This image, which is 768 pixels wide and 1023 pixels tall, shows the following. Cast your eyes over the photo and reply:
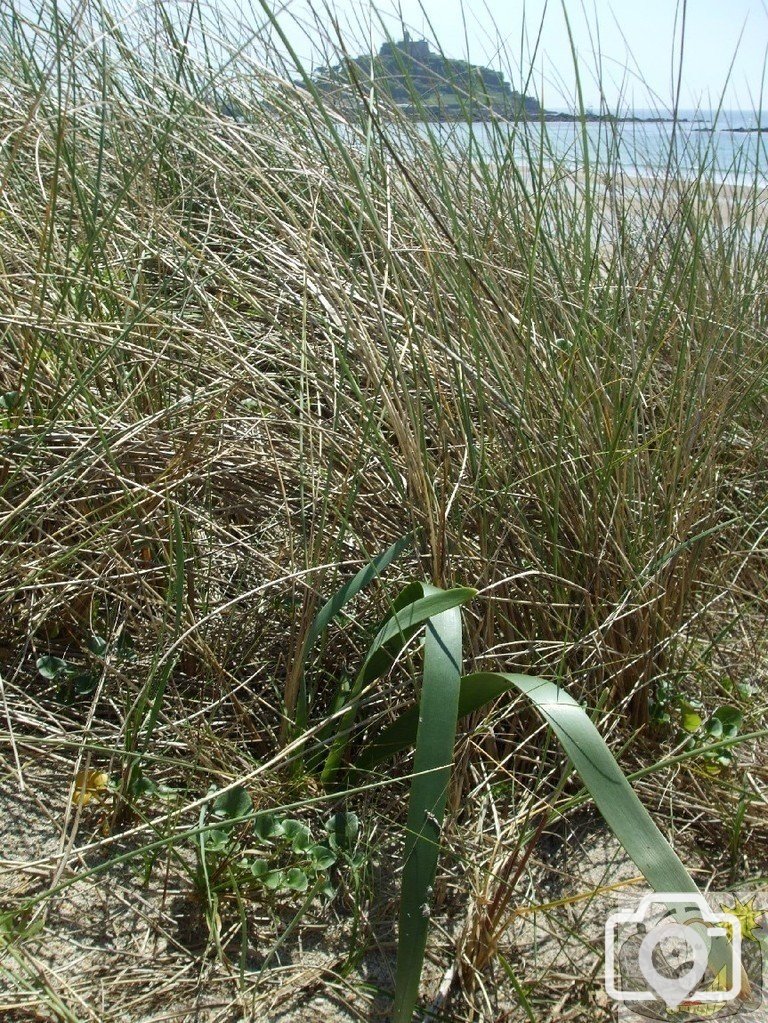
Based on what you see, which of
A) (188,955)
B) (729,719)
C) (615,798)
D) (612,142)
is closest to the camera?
(615,798)

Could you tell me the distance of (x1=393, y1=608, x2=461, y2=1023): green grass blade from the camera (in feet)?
3.18

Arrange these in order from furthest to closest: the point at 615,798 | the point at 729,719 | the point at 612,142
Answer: the point at 612,142, the point at 729,719, the point at 615,798

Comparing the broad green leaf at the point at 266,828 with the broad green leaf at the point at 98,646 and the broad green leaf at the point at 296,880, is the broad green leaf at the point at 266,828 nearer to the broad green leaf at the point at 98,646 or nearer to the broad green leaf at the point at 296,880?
the broad green leaf at the point at 296,880

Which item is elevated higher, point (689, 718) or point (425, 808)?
point (425, 808)

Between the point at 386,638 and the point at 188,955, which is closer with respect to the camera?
the point at 188,955

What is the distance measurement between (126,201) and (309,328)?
1.83 feet

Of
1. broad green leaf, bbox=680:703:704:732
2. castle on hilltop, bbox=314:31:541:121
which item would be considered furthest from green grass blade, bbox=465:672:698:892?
castle on hilltop, bbox=314:31:541:121

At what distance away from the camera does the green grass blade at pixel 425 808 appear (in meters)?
0.97

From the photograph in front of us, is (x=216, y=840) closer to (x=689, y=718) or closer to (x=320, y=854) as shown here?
(x=320, y=854)

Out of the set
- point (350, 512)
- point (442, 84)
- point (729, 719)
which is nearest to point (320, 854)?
point (350, 512)

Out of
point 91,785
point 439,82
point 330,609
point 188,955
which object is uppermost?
point 439,82


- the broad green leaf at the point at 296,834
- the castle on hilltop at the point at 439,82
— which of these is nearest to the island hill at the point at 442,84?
the castle on hilltop at the point at 439,82

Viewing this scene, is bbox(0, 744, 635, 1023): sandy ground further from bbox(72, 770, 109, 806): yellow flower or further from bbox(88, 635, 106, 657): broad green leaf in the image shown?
bbox(88, 635, 106, 657): broad green leaf

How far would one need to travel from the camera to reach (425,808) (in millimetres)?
1021
